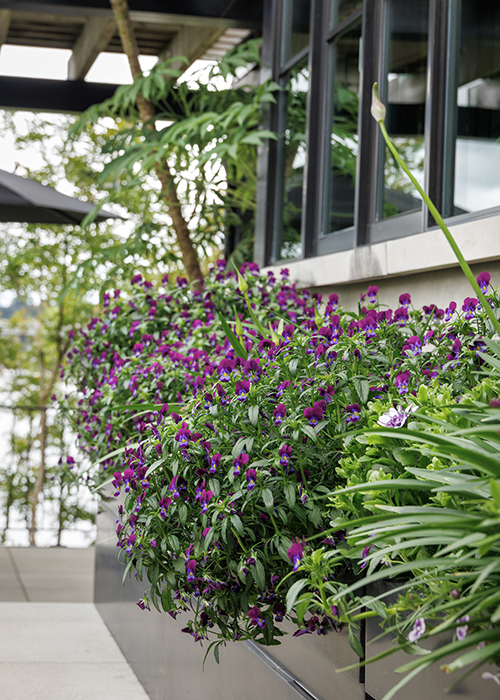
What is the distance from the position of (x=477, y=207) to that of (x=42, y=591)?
3.40m

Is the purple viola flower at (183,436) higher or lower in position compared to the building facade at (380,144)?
lower

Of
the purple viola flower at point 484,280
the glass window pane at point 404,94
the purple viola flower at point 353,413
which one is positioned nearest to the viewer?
the purple viola flower at point 353,413

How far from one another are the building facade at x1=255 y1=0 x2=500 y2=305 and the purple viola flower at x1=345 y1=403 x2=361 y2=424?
1019 millimetres

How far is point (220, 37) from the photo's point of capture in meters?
5.84

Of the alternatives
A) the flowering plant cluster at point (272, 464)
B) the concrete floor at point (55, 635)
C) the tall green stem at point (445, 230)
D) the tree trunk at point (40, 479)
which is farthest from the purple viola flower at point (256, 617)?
the tree trunk at point (40, 479)

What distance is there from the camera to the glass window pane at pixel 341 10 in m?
3.87

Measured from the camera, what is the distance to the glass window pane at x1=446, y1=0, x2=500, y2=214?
3078mm

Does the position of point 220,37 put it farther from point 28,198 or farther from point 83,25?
point 28,198

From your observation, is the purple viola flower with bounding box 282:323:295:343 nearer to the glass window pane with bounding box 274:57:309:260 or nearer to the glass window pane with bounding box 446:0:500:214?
the glass window pane with bounding box 446:0:500:214

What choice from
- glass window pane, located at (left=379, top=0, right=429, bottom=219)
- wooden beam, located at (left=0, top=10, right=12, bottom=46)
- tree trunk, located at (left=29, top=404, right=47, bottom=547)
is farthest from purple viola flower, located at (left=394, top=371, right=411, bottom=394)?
tree trunk, located at (left=29, top=404, right=47, bottom=547)

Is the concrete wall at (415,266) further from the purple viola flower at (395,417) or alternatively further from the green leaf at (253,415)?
the green leaf at (253,415)

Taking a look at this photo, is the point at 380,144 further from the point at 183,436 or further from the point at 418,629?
the point at 418,629

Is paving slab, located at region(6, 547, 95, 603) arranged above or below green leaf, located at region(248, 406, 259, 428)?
below

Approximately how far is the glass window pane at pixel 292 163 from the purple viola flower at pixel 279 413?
2.68 m
